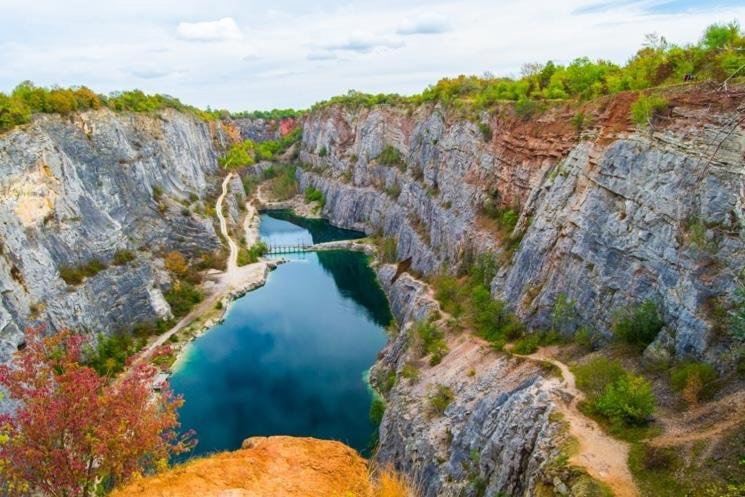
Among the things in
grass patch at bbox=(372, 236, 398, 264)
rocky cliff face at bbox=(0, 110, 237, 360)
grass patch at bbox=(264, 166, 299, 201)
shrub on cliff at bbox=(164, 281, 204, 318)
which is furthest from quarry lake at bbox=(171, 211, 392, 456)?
grass patch at bbox=(264, 166, 299, 201)

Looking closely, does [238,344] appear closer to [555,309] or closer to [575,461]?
[555,309]

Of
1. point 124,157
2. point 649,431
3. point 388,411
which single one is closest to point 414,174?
point 124,157

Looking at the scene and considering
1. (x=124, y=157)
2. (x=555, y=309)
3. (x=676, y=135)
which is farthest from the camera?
(x=124, y=157)

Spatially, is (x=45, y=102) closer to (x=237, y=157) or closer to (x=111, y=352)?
(x=111, y=352)

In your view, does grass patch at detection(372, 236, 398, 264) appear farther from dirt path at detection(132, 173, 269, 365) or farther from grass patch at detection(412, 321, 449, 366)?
grass patch at detection(412, 321, 449, 366)

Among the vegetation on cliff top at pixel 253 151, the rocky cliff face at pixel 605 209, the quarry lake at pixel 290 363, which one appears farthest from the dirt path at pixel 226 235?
the rocky cliff face at pixel 605 209

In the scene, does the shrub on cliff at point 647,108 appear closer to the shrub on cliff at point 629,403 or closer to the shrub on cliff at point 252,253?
the shrub on cliff at point 629,403

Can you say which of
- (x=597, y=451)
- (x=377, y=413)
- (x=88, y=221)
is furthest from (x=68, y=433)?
(x=88, y=221)
